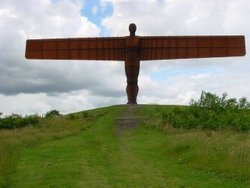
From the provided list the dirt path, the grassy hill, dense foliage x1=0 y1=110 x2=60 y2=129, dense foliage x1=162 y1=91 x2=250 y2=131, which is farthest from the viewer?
dense foliage x1=0 y1=110 x2=60 y2=129

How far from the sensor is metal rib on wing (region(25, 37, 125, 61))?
1288 inches

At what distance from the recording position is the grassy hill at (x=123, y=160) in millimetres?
11492

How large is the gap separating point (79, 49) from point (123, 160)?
18487mm

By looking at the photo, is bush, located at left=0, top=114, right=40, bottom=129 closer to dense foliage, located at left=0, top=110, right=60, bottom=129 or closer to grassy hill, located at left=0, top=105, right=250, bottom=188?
dense foliage, located at left=0, top=110, right=60, bottom=129

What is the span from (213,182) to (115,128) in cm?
1661

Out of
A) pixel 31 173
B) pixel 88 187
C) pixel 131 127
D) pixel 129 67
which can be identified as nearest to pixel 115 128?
pixel 131 127

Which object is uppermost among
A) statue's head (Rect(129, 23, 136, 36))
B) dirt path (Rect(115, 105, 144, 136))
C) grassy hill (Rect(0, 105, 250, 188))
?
statue's head (Rect(129, 23, 136, 36))

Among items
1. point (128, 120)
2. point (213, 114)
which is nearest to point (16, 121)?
point (128, 120)

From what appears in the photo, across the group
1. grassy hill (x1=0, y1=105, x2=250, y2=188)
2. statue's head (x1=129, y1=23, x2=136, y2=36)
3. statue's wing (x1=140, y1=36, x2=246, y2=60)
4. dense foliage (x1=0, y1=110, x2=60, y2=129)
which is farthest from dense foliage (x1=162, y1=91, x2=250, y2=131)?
dense foliage (x1=0, y1=110, x2=60, y2=129)

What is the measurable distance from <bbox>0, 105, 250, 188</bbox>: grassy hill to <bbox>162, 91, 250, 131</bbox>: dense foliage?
36.8 inches

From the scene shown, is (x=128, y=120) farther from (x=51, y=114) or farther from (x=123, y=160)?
(x=123, y=160)

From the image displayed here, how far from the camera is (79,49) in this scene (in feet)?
108

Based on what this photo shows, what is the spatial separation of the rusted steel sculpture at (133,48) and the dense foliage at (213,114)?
4104 millimetres

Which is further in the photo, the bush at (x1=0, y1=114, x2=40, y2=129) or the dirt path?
the bush at (x1=0, y1=114, x2=40, y2=129)
